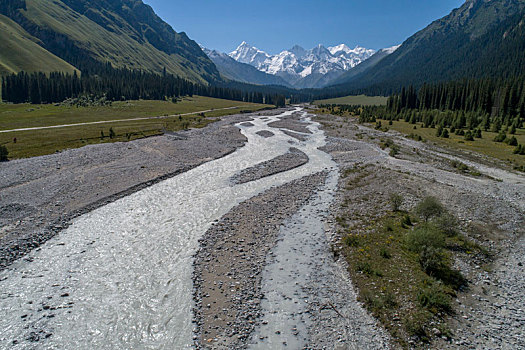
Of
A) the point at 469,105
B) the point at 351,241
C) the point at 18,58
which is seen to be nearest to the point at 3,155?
the point at 351,241

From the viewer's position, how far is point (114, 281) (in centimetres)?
1562

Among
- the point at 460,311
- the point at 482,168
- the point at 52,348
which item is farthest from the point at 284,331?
the point at 482,168

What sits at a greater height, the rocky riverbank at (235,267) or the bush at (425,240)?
the bush at (425,240)

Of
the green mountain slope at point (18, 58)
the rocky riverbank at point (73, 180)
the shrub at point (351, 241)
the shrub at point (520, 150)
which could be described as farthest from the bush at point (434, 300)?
the green mountain slope at point (18, 58)

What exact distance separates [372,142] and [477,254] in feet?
149

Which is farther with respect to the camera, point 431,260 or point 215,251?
point 215,251

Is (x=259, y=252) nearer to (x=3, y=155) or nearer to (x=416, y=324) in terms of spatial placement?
(x=416, y=324)

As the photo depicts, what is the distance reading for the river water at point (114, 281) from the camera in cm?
1208

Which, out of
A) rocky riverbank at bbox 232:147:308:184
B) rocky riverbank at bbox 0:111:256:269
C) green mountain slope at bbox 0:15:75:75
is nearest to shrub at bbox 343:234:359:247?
rocky riverbank at bbox 232:147:308:184

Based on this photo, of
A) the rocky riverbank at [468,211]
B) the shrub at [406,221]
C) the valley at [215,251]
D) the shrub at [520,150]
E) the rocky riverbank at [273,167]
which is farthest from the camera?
the shrub at [520,150]

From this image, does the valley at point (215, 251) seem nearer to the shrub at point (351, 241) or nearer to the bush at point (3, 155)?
the shrub at point (351, 241)

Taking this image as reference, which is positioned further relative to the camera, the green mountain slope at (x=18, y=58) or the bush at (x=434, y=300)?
the green mountain slope at (x=18, y=58)

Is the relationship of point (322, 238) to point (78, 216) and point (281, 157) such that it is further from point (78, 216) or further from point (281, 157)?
point (281, 157)

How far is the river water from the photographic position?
39.6ft
